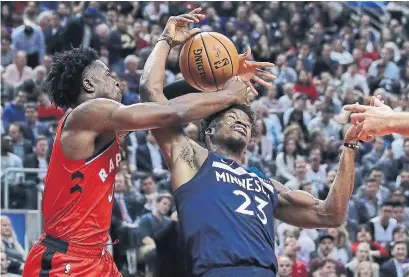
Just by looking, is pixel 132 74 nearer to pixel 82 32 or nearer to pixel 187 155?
pixel 82 32

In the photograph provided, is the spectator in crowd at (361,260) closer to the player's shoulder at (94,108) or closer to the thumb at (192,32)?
the thumb at (192,32)

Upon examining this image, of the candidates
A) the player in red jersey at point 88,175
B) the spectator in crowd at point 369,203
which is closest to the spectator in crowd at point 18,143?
the spectator in crowd at point 369,203

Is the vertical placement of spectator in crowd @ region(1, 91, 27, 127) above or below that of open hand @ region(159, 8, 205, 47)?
below

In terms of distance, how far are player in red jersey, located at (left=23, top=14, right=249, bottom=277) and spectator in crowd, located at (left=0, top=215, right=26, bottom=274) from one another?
182 inches

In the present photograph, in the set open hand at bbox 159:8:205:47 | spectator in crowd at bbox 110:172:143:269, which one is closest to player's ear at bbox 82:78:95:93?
open hand at bbox 159:8:205:47

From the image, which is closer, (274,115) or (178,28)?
(178,28)

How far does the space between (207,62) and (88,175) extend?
1155 mm

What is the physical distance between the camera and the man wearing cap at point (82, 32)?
1717cm

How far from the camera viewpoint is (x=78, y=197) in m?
6.08

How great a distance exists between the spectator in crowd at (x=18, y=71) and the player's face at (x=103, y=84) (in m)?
9.32

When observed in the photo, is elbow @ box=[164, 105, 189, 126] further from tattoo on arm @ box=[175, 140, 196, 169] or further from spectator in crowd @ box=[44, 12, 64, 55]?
spectator in crowd @ box=[44, 12, 64, 55]

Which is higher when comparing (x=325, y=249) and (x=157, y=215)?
(x=157, y=215)

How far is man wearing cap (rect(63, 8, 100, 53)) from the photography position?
56.3 feet

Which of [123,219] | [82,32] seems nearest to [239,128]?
[123,219]
